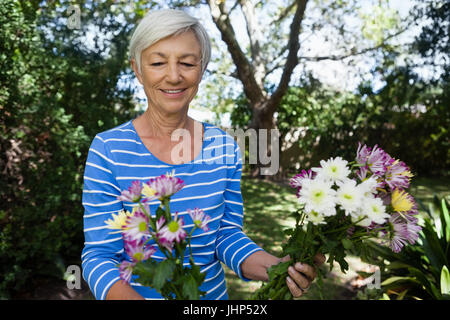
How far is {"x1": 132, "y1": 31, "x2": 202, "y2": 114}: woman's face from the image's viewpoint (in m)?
1.43

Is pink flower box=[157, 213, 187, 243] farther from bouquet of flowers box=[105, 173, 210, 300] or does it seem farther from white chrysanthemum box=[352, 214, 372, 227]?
white chrysanthemum box=[352, 214, 372, 227]

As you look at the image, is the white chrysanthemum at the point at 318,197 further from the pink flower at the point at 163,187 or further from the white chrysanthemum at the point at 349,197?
the pink flower at the point at 163,187

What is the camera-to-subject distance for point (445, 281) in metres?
3.03

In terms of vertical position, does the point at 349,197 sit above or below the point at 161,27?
below

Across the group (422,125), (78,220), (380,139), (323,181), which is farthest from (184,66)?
(422,125)

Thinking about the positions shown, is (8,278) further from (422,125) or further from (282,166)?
(422,125)

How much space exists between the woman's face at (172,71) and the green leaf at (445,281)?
281 cm

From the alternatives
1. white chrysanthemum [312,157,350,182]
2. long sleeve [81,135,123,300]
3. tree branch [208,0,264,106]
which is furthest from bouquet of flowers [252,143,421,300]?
tree branch [208,0,264,106]

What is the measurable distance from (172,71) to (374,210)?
3.07ft

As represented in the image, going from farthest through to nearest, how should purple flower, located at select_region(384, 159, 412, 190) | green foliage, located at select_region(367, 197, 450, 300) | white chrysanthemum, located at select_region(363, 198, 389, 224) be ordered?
green foliage, located at select_region(367, 197, 450, 300)
purple flower, located at select_region(384, 159, 412, 190)
white chrysanthemum, located at select_region(363, 198, 389, 224)

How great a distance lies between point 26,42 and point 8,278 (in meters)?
2.37

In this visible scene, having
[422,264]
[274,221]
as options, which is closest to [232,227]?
[422,264]

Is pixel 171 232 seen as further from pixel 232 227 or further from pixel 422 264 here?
pixel 422 264

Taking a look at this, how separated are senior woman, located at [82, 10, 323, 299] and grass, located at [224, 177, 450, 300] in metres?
0.56
